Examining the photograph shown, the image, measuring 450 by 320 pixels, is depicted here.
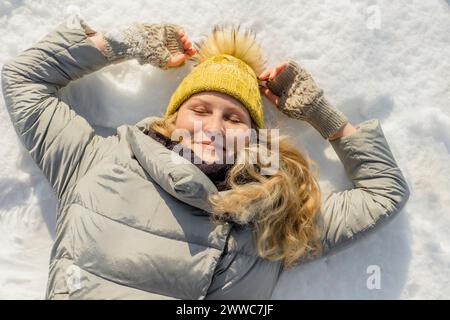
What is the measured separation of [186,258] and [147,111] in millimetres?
692

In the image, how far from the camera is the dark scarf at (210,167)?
5.30 feet

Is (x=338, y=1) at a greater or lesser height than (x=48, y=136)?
greater

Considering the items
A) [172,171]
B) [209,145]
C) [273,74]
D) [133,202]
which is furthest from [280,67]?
[133,202]

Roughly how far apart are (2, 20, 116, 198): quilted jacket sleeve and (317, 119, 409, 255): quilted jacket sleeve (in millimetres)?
919

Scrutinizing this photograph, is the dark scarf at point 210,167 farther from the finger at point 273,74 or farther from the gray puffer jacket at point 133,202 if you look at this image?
the finger at point 273,74

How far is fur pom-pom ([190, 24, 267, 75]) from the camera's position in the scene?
6.12 ft

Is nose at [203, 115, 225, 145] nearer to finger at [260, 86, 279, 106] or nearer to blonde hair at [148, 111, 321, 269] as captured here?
blonde hair at [148, 111, 321, 269]

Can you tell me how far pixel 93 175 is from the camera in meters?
1.70

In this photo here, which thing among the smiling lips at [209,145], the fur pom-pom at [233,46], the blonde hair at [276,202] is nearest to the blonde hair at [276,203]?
the blonde hair at [276,202]

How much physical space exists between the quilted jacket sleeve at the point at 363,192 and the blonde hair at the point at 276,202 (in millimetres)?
78

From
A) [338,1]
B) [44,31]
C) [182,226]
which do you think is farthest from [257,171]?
[44,31]

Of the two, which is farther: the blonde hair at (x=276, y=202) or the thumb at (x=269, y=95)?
the thumb at (x=269, y=95)

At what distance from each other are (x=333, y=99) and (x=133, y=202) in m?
0.93
